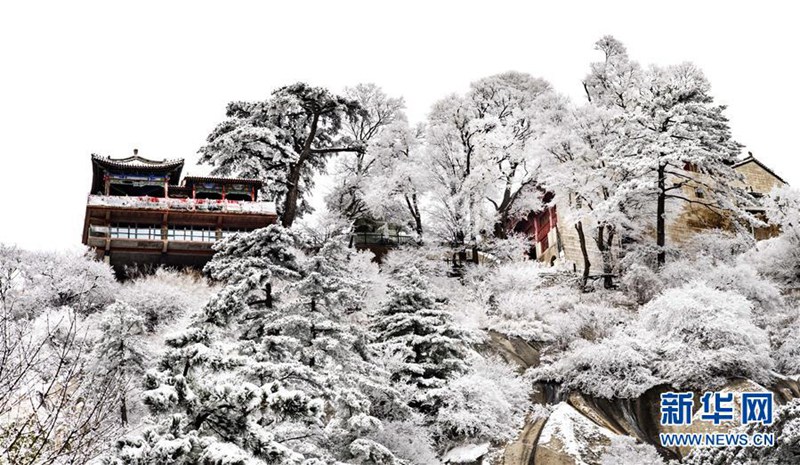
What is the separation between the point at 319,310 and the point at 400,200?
24175mm

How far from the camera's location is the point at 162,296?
3262 cm

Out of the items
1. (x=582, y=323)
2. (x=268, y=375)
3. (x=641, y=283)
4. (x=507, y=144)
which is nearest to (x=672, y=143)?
(x=641, y=283)

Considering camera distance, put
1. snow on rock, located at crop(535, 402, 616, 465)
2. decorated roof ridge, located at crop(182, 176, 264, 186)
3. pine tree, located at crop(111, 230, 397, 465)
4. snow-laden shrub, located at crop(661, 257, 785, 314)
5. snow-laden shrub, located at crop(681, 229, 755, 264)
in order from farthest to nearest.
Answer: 1. decorated roof ridge, located at crop(182, 176, 264, 186)
2. snow-laden shrub, located at crop(681, 229, 755, 264)
3. snow-laden shrub, located at crop(661, 257, 785, 314)
4. snow on rock, located at crop(535, 402, 616, 465)
5. pine tree, located at crop(111, 230, 397, 465)

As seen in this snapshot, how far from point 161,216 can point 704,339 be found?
25459mm

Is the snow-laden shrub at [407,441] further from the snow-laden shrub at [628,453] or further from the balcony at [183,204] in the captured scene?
the balcony at [183,204]

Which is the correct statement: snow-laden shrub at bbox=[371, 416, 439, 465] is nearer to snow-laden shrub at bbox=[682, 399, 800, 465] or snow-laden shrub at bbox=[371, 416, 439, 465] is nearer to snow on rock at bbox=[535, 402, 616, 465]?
snow on rock at bbox=[535, 402, 616, 465]

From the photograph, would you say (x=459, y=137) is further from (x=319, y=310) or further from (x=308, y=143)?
(x=319, y=310)

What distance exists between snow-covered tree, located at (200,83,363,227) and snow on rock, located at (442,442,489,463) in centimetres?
2362

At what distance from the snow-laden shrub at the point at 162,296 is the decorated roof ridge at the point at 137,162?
730 centimetres

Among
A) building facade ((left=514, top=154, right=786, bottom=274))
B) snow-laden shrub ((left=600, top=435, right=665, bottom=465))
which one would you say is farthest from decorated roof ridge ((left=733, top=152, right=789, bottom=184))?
snow-laden shrub ((left=600, top=435, right=665, bottom=465))

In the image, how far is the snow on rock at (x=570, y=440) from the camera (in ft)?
69.7

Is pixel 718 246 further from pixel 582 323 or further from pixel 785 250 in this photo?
pixel 582 323

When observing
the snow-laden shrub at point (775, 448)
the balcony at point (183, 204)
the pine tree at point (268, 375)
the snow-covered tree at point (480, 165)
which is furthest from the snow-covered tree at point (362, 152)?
the snow-laden shrub at point (775, 448)

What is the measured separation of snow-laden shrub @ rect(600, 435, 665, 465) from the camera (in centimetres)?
2053
